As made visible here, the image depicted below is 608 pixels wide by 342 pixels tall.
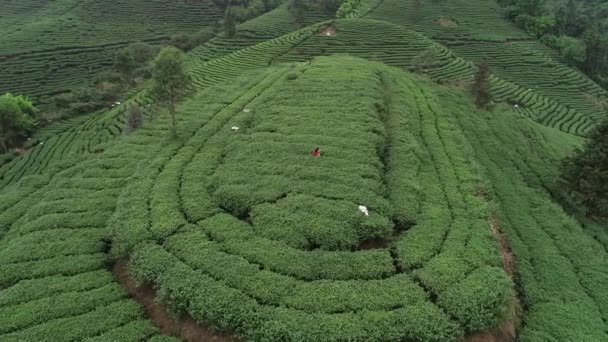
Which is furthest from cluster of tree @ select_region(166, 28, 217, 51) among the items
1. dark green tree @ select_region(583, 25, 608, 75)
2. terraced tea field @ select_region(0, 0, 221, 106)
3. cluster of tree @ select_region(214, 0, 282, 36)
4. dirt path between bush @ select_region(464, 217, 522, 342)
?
dirt path between bush @ select_region(464, 217, 522, 342)

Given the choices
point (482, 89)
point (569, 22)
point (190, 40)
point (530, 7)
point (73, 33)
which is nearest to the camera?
point (482, 89)

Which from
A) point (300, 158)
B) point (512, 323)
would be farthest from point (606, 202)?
point (300, 158)

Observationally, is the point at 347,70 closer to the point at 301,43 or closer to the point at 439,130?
the point at 439,130

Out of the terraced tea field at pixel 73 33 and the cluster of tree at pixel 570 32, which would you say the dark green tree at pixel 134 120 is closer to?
the terraced tea field at pixel 73 33

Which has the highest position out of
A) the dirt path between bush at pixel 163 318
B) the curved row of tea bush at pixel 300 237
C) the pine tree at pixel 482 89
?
the curved row of tea bush at pixel 300 237

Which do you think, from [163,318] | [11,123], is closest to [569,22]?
[11,123]

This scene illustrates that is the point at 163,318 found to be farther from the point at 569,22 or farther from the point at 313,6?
the point at 569,22

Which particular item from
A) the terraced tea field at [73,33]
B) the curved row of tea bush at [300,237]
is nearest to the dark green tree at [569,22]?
the terraced tea field at [73,33]
